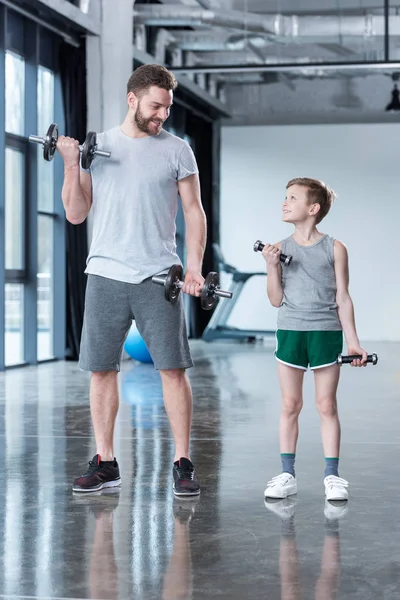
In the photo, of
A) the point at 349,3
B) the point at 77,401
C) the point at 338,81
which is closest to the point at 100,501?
the point at 77,401

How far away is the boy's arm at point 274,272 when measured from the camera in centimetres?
282

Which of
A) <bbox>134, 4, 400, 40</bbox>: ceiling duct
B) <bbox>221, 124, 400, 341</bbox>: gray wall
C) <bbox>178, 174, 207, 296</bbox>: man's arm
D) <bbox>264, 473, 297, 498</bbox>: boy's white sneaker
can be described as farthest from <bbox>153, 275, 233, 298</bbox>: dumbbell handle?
<bbox>221, 124, 400, 341</bbox>: gray wall

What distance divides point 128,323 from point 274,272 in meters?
0.49

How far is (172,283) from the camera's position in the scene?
2.84m

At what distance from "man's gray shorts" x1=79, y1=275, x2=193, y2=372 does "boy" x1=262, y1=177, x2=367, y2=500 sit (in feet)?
1.00

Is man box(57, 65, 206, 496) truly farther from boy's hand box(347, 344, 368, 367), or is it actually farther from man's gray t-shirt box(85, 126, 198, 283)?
boy's hand box(347, 344, 368, 367)

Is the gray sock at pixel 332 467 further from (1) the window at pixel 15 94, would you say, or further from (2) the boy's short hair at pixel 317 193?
(1) the window at pixel 15 94

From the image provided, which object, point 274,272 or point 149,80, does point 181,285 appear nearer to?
point 274,272

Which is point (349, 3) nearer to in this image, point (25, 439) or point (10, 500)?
point (25, 439)

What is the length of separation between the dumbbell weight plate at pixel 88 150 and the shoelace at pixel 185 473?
0.96m

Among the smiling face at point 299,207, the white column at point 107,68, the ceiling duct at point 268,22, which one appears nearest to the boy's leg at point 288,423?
the smiling face at point 299,207

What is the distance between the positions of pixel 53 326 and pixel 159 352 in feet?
18.8

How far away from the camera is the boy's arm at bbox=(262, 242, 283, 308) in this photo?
282 centimetres

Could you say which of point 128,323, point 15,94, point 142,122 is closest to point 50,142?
point 142,122
